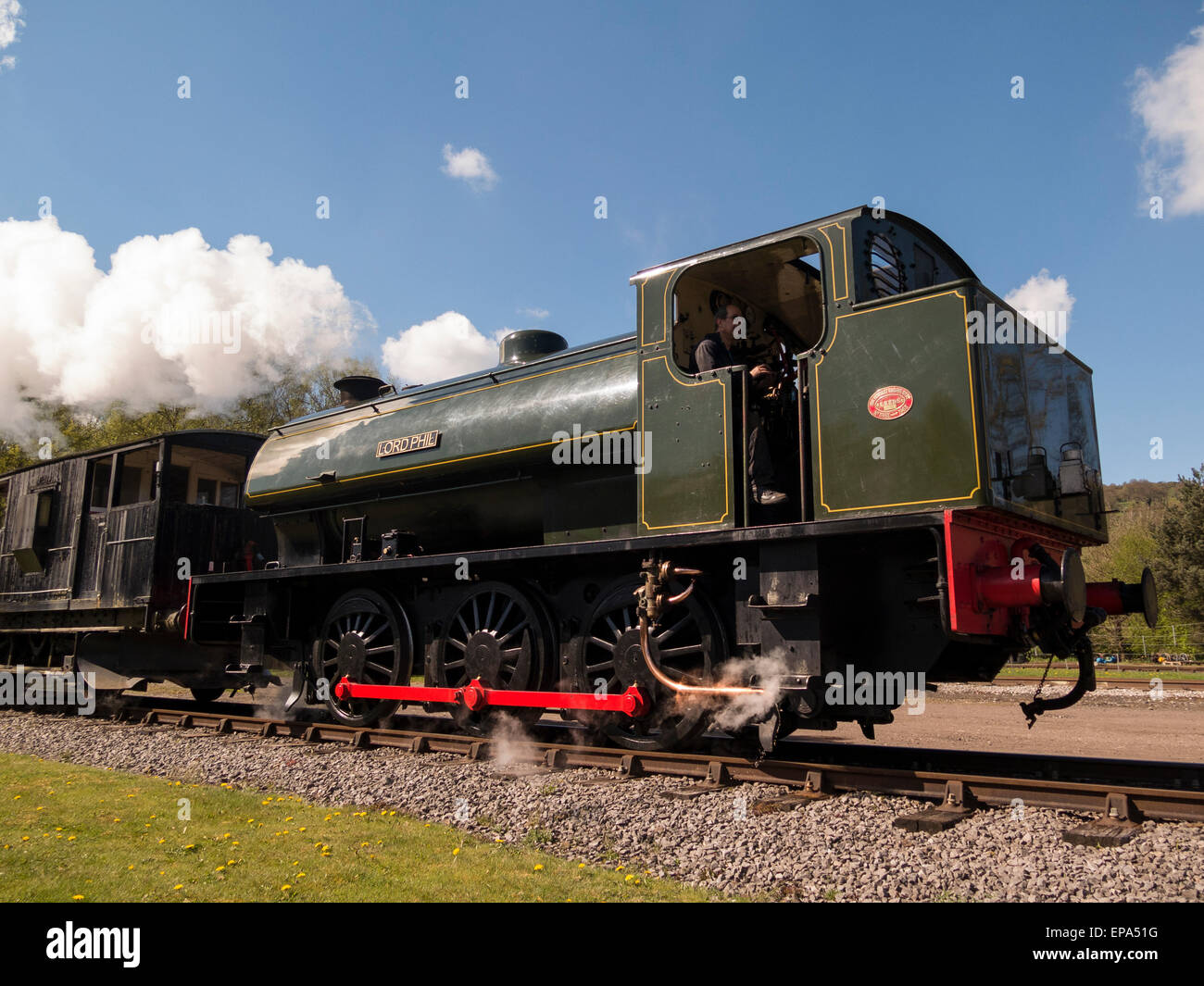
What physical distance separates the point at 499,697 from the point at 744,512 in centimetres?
265

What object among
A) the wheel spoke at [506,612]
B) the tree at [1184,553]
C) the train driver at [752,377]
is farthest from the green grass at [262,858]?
the tree at [1184,553]

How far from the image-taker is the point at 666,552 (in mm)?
5988

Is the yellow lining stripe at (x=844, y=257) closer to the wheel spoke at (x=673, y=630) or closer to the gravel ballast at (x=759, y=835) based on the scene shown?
the wheel spoke at (x=673, y=630)

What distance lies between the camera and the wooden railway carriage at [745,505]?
4852 mm

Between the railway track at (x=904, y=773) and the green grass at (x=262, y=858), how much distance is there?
143 cm

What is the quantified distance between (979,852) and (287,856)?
3.28 m

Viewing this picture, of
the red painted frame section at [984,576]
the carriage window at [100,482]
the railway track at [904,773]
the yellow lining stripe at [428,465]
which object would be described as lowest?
the railway track at [904,773]

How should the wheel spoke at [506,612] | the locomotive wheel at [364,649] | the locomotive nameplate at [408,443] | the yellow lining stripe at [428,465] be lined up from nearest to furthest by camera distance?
1. the yellow lining stripe at [428,465]
2. the wheel spoke at [506,612]
3. the locomotive nameplate at [408,443]
4. the locomotive wheel at [364,649]

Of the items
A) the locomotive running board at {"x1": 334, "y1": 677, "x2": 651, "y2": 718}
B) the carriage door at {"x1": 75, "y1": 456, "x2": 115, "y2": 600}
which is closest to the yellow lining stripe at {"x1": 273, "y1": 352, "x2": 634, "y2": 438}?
the locomotive running board at {"x1": 334, "y1": 677, "x2": 651, "y2": 718}

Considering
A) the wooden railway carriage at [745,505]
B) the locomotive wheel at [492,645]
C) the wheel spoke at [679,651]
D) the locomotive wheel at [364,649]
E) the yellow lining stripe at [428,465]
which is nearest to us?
the wooden railway carriage at [745,505]

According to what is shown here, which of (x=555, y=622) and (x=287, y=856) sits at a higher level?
(x=555, y=622)

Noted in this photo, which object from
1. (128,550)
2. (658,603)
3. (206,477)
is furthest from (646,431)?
(128,550)
